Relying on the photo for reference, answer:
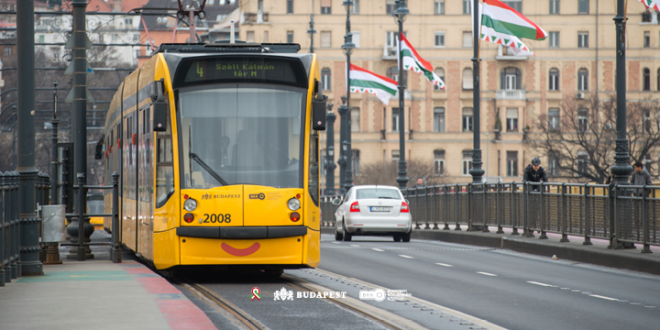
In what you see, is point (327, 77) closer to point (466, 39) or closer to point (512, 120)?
point (466, 39)

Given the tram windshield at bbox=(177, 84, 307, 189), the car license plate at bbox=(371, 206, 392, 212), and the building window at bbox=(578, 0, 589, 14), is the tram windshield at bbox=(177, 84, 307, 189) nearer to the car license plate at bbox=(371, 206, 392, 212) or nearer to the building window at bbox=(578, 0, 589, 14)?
the car license plate at bbox=(371, 206, 392, 212)

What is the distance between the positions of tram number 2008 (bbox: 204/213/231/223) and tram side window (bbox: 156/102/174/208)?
0.58 metres

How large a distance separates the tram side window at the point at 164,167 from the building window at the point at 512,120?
8583 centimetres

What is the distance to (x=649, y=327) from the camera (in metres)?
8.99

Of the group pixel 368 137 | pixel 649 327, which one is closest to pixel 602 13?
pixel 368 137

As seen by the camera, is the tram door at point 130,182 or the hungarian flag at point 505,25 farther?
the hungarian flag at point 505,25

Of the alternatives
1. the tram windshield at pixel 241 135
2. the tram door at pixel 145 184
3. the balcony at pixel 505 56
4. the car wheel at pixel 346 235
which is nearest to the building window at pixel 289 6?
the balcony at pixel 505 56

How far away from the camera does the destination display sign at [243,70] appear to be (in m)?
12.7

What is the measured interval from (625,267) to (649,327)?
23.3 feet

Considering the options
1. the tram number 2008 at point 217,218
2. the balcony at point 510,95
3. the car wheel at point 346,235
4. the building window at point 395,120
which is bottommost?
the car wheel at point 346,235

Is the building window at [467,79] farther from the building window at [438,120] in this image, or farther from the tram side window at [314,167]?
the tram side window at [314,167]

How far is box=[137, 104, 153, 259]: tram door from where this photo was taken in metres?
13.5

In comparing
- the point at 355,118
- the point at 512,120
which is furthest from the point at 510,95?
the point at 355,118

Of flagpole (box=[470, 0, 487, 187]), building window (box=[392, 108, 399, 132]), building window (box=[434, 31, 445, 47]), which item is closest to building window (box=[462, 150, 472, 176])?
building window (box=[392, 108, 399, 132])
